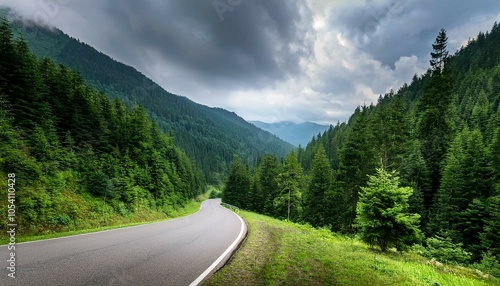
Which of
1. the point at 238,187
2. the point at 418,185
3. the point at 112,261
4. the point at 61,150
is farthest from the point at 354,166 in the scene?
the point at 238,187

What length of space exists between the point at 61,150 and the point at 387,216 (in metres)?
24.7

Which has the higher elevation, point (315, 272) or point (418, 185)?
point (315, 272)

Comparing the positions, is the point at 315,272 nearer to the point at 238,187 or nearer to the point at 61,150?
the point at 61,150

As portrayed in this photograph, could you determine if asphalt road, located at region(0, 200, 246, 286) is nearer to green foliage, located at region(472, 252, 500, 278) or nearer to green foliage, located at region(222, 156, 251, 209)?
green foliage, located at region(472, 252, 500, 278)

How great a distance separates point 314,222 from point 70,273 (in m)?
35.5

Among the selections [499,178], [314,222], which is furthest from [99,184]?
[499,178]

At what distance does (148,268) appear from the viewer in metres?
6.14

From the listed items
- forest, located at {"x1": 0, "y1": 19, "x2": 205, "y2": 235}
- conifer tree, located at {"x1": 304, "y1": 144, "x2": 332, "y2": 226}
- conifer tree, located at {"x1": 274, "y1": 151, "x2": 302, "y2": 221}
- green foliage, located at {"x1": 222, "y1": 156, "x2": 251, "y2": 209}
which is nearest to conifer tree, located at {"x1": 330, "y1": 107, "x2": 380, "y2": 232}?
conifer tree, located at {"x1": 304, "y1": 144, "x2": 332, "y2": 226}

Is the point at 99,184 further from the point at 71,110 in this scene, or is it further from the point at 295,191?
the point at 295,191

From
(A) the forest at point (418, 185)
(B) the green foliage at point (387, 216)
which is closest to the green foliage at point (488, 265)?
(A) the forest at point (418, 185)

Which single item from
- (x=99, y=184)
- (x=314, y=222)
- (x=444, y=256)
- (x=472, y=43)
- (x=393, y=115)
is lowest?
(x=314, y=222)

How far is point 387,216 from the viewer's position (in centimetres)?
1120

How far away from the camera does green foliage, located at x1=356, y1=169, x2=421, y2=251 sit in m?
11.0

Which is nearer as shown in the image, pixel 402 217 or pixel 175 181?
pixel 402 217
